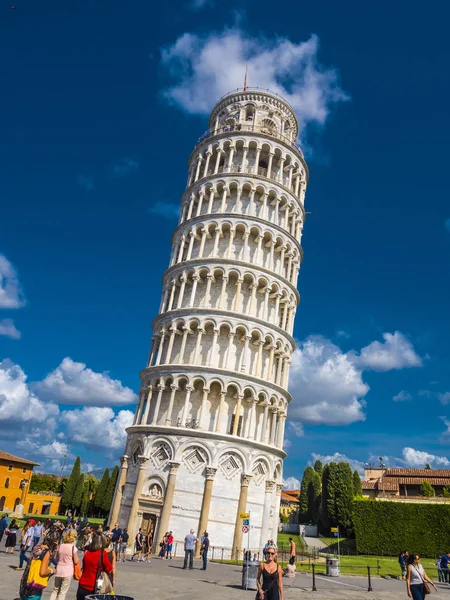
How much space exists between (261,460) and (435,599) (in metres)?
17.9

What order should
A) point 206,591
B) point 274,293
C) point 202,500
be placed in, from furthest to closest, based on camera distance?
point 274,293 → point 202,500 → point 206,591

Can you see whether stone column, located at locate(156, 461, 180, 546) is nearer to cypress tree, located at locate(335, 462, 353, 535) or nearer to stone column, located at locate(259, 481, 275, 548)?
stone column, located at locate(259, 481, 275, 548)

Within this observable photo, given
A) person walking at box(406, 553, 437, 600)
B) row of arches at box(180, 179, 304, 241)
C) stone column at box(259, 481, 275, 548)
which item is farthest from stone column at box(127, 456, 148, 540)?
person walking at box(406, 553, 437, 600)

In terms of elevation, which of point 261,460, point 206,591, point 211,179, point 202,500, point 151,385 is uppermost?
point 211,179

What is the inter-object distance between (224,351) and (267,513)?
12.4 meters

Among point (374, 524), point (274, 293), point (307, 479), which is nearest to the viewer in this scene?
point (274, 293)

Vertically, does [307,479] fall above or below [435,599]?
above

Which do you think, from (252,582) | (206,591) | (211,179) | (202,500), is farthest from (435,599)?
(211,179)

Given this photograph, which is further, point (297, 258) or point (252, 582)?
point (297, 258)

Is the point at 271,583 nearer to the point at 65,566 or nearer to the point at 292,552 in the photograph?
the point at 65,566

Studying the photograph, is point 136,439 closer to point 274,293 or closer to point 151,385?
point 151,385

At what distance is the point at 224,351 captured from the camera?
38406mm

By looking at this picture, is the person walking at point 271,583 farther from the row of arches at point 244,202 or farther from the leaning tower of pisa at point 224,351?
the row of arches at point 244,202

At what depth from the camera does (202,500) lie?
33438 mm
